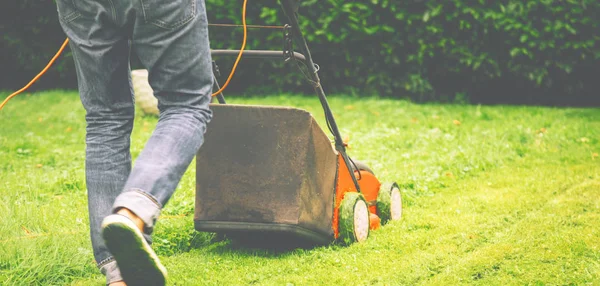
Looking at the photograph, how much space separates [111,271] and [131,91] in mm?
647

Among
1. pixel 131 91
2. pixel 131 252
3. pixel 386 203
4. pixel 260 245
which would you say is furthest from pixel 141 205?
pixel 386 203

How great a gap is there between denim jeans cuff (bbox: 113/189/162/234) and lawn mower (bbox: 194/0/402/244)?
0.94 metres

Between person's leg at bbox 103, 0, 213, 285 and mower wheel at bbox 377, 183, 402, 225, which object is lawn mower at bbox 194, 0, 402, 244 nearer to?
mower wheel at bbox 377, 183, 402, 225

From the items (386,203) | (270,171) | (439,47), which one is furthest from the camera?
(439,47)

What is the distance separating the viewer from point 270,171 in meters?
2.95

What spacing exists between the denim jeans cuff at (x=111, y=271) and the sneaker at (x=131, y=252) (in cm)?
30

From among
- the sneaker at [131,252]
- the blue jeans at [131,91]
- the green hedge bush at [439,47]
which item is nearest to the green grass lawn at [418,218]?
the blue jeans at [131,91]

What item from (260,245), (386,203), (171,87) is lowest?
(260,245)

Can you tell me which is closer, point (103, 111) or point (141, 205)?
point (141, 205)

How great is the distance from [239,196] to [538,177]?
7.96 ft

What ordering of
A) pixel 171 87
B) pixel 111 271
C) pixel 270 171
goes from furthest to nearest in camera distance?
1. pixel 270 171
2. pixel 111 271
3. pixel 171 87

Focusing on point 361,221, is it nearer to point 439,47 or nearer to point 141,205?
point 141,205

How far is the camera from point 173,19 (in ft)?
7.04

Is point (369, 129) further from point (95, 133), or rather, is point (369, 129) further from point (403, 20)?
point (95, 133)
